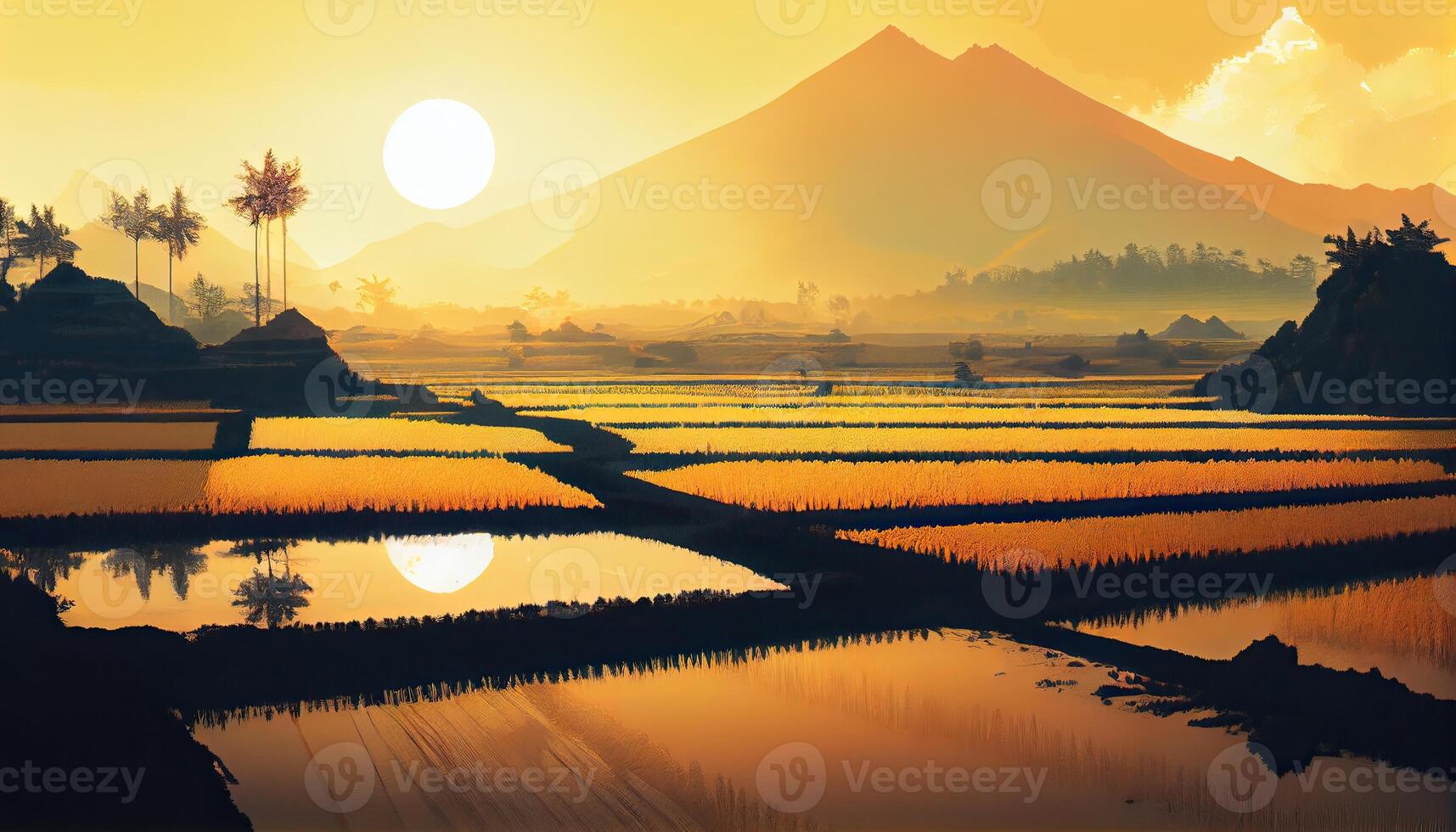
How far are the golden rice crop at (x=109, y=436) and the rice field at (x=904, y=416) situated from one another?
38.8 feet

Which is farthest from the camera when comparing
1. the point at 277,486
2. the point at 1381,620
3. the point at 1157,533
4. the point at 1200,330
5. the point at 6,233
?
the point at 1200,330

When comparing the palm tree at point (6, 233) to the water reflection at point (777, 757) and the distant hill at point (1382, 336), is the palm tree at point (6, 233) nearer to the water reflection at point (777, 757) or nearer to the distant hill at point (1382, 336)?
the water reflection at point (777, 757)

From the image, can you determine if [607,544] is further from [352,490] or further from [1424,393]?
[1424,393]

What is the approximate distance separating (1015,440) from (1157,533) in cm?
1430

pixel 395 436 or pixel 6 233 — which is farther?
pixel 6 233

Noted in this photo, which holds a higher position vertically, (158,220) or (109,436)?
(158,220)

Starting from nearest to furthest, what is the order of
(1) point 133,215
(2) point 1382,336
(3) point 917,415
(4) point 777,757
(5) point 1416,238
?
(4) point 777,757 < (3) point 917,415 < (2) point 1382,336 < (5) point 1416,238 < (1) point 133,215

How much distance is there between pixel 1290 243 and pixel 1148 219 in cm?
2307

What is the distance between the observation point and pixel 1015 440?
104 ft

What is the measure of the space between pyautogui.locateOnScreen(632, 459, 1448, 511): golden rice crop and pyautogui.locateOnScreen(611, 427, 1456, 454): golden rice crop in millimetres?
2712

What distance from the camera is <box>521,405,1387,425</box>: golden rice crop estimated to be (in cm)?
3800

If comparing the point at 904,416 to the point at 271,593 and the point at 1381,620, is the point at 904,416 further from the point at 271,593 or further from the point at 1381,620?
the point at 271,593

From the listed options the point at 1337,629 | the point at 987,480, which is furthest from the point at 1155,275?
the point at 1337,629

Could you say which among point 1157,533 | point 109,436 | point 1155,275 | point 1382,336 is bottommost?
point 1157,533
